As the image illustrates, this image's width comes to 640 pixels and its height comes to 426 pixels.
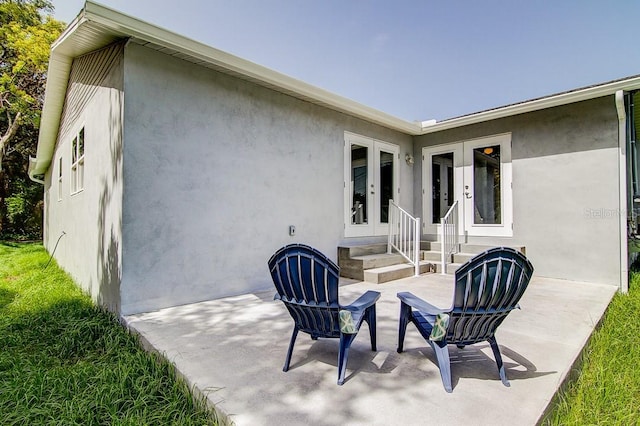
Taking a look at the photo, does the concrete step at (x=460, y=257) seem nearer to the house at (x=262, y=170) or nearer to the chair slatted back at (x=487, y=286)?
the house at (x=262, y=170)

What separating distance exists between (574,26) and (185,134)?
8985 mm

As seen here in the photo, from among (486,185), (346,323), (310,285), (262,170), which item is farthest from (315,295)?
(486,185)

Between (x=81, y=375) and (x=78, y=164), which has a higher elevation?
(x=78, y=164)

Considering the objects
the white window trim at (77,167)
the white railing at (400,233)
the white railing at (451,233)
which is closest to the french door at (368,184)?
the white railing at (400,233)

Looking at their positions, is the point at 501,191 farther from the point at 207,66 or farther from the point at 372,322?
the point at 207,66

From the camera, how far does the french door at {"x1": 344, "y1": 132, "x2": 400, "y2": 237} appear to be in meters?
6.55

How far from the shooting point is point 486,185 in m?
6.84

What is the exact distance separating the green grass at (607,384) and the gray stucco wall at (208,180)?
383 cm

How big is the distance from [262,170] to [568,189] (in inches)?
205

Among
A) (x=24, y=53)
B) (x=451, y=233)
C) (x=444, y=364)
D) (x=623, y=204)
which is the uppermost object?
(x=24, y=53)

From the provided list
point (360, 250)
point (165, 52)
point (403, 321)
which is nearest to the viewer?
point (403, 321)

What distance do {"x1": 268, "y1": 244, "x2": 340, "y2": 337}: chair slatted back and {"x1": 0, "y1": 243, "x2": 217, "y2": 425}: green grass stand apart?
0.84 metres

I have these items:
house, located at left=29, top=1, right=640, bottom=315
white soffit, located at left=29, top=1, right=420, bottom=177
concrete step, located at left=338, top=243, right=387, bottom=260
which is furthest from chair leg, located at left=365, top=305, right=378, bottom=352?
white soffit, located at left=29, top=1, right=420, bottom=177

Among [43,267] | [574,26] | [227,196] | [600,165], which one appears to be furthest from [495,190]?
[43,267]
